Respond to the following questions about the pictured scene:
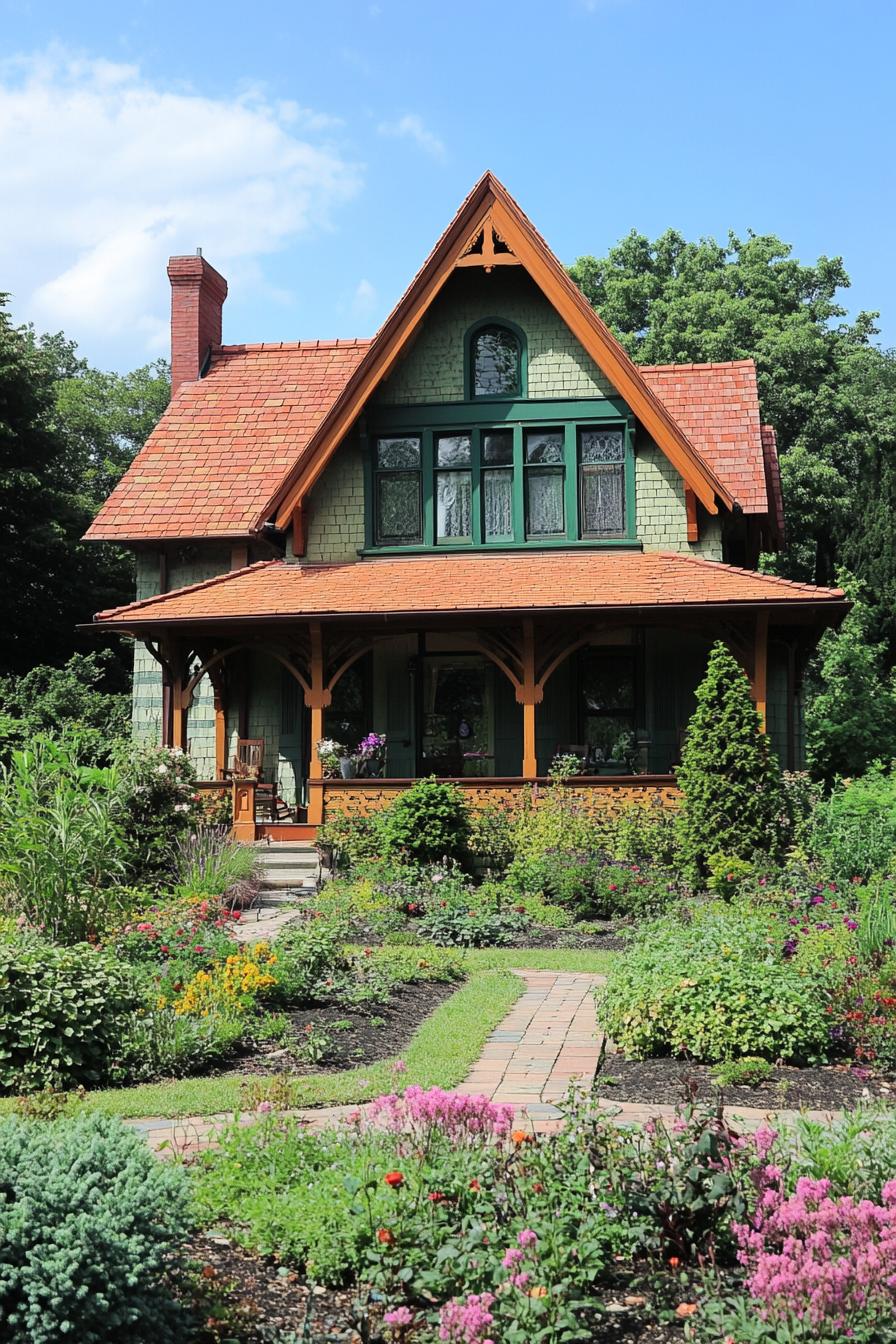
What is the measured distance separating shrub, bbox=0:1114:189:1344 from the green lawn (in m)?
2.42

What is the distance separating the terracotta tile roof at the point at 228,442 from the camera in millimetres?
21750

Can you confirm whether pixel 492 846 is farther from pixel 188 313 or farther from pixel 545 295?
pixel 188 313

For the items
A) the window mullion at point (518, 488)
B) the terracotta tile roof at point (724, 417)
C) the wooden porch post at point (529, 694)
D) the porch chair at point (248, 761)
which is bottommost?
the porch chair at point (248, 761)

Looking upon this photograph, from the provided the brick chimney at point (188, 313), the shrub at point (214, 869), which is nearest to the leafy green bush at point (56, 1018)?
the shrub at point (214, 869)

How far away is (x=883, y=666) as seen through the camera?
31344mm

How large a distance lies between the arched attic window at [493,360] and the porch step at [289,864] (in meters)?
7.47

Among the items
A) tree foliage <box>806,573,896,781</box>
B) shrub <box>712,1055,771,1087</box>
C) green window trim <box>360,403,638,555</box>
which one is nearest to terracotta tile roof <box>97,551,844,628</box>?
green window trim <box>360,403,638,555</box>

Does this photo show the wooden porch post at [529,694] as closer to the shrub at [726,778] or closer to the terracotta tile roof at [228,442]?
the shrub at [726,778]

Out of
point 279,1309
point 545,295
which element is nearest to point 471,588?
point 545,295

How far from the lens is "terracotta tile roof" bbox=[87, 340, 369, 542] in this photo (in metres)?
21.8

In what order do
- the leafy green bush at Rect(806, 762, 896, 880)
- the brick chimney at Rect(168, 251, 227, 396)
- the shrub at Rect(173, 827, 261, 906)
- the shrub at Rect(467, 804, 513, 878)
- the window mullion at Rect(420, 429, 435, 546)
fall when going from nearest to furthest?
the leafy green bush at Rect(806, 762, 896, 880) → the shrub at Rect(173, 827, 261, 906) → the shrub at Rect(467, 804, 513, 878) → the window mullion at Rect(420, 429, 435, 546) → the brick chimney at Rect(168, 251, 227, 396)

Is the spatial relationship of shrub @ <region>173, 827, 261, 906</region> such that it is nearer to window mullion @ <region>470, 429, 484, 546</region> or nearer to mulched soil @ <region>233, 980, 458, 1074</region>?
mulched soil @ <region>233, 980, 458, 1074</region>

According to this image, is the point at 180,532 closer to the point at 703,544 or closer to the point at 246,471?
the point at 246,471

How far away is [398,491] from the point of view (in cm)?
2061
